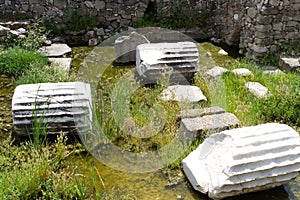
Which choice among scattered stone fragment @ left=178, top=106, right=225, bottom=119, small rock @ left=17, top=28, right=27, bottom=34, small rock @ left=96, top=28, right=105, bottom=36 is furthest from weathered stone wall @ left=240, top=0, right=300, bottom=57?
small rock @ left=17, top=28, right=27, bottom=34

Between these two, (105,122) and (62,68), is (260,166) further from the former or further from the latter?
(62,68)

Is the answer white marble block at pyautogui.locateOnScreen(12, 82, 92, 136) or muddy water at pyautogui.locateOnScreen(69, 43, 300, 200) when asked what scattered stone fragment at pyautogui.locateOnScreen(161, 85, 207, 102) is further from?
muddy water at pyautogui.locateOnScreen(69, 43, 300, 200)

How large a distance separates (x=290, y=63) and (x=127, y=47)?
10.4ft

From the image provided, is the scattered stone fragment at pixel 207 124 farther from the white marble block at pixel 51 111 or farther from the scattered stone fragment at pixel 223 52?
the scattered stone fragment at pixel 223 52

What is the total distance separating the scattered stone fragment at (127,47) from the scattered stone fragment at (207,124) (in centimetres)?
344

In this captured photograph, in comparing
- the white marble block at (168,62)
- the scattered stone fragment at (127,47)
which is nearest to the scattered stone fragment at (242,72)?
the white marble block at (168,62)

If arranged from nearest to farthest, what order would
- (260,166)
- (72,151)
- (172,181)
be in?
(260,166), (172,181), (72,151)

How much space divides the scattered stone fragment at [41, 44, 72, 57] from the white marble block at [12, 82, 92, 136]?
9.83 feet

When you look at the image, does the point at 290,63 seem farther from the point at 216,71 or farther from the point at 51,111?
the point at 51,111

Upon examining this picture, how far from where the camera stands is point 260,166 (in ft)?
14.9

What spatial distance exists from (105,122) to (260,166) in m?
2.29

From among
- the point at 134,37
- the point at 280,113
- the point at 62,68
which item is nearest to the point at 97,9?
the point at 134,37

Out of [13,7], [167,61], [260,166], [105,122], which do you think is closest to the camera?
[260,166]

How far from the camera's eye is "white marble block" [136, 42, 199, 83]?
24.3 feet
